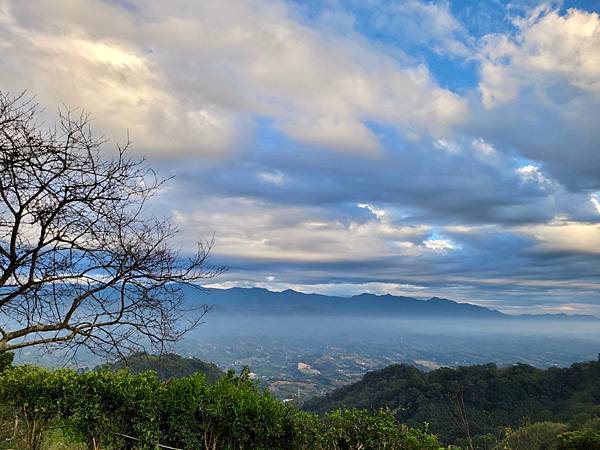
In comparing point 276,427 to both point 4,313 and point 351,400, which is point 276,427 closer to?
point 4,313

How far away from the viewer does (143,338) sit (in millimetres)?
6406

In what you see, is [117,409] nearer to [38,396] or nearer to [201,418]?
[201,418]

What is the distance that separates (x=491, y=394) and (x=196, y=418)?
7116 cm

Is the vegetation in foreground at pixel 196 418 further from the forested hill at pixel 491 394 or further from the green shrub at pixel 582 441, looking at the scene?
the forested hill at pixel 491 394

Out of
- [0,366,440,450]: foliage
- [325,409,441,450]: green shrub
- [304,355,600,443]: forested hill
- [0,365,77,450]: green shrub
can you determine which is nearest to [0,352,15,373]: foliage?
[0,365,77,450]: green shrub

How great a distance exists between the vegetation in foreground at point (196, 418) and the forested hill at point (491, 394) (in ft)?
177

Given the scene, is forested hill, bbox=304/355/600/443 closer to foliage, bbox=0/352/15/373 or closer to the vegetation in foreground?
Result: foliage, bbox=0/352/15/373

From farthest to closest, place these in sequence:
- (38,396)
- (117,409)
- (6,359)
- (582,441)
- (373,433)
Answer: (6,359) < (38,396) < (582,441) < (117,409) < (373,433)

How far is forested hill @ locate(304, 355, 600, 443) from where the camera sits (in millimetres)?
57303

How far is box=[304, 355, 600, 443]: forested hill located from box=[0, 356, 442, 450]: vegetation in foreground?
5398cm

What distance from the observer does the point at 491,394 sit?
6531 centimetres

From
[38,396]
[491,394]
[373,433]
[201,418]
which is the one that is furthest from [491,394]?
[38,396]

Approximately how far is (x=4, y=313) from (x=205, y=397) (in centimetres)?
320

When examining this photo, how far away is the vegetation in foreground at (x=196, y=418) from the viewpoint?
18.9 feet
